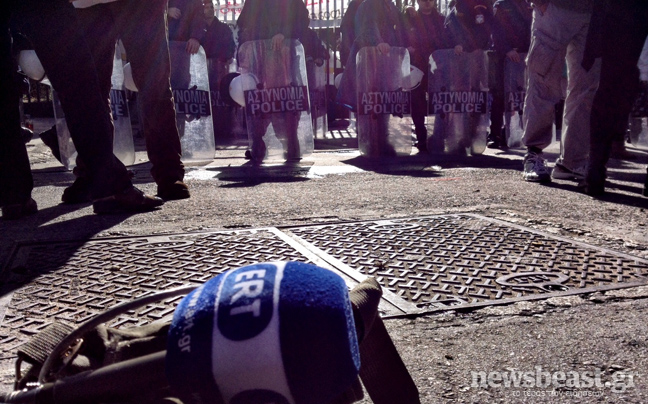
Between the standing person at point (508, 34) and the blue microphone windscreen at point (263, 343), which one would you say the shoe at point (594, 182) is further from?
the standing person at point (508, 34)

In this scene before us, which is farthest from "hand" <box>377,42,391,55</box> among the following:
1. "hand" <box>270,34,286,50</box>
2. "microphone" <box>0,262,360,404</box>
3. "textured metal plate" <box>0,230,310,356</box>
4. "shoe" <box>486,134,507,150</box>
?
"microphone" <box>0,262,360,404</box>

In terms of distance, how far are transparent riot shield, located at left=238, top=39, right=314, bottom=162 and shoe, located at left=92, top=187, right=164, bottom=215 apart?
3092 mm

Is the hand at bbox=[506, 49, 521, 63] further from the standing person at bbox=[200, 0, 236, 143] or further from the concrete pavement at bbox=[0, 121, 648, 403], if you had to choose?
the standing person at bbox=[200, 0, 236, 143]

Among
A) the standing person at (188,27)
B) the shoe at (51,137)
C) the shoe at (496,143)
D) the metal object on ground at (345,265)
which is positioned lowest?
the shoe at (496,143)

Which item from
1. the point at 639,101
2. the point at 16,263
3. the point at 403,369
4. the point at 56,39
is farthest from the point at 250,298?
the point at 639,101

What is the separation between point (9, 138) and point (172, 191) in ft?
3.25

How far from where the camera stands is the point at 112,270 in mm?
2188

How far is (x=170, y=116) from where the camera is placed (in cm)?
375

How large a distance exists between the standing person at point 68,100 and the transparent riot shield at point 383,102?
3.83 meters

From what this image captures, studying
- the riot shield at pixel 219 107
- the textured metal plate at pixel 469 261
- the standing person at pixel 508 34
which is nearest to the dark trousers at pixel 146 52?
the textured metal plate at pixel 469 261

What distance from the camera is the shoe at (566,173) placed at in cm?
435

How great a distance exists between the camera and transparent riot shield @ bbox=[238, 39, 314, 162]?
21.1ft

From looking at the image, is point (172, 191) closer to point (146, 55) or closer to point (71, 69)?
point (146, 55)

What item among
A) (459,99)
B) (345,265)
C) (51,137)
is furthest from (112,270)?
(459,99)
